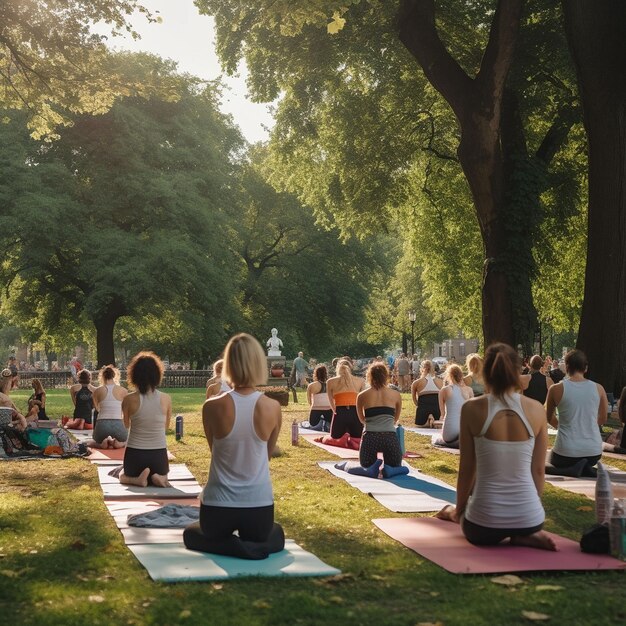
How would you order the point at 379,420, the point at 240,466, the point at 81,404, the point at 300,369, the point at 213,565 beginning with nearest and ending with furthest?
1. the point at 213,565
2. the point at 240,466
3. the point at 379,420
4. the point at 81,404
5. the point at 300,369

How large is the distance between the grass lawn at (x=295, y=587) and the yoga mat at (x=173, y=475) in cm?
191

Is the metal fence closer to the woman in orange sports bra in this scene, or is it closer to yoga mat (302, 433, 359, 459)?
yoga mat (302, 433, 359, 459)

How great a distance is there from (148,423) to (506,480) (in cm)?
525

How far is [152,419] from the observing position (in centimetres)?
1167

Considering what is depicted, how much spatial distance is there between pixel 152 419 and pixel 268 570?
16.0 feet

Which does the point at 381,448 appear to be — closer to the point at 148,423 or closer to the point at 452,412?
the point at 148,423

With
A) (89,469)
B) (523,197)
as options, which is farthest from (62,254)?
(89,469)

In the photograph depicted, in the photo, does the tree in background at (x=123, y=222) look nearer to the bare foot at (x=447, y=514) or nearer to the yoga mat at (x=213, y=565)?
the bare foot at (x=447, y=514)

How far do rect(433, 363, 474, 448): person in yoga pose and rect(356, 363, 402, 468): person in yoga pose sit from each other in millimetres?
3334

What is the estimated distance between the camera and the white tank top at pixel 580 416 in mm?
12742

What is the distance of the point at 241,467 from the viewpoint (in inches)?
296

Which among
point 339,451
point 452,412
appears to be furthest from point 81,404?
point 452,412

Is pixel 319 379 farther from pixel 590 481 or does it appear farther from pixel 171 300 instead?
pixel 171 300

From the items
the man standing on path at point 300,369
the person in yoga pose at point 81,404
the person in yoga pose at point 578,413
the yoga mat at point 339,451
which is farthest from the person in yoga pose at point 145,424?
the man standing on path at point 300,369
